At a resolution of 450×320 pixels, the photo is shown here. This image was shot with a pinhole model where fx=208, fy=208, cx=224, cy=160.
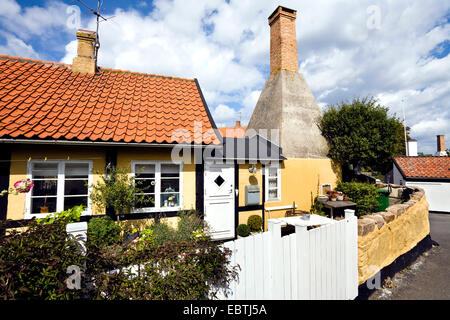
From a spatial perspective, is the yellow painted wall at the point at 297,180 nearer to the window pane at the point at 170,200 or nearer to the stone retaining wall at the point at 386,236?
the window pane at the point at 170,200

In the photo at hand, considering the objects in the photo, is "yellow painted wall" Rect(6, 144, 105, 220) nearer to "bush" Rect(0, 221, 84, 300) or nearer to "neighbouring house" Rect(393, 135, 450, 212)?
"bush" Rect(0, 221, 84, 300)

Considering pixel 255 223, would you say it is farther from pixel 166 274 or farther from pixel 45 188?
pixel 45 188

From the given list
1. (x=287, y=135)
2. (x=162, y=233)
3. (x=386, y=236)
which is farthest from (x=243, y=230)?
(x=287, y=135)

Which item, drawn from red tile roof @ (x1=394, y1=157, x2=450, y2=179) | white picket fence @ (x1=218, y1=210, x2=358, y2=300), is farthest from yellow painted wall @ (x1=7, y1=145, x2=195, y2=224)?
red tile roof @ (x1=394, y1=157, x2=450, y2=179)

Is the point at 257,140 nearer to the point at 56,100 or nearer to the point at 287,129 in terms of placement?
the point at 287,129

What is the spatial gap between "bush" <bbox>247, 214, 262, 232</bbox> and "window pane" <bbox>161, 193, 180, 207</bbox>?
2725 mm

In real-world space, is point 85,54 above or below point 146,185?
above

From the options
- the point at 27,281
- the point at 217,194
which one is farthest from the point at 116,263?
the point at 217,194

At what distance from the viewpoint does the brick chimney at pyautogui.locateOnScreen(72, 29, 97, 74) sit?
730cm

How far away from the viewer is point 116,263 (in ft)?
7.66

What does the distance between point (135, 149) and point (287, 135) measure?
21.9 ft

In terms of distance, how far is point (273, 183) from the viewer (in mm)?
8531

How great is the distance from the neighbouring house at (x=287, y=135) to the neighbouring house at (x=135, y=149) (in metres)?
0.06

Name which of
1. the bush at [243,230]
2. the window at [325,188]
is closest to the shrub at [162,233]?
the bush at [243,230]
